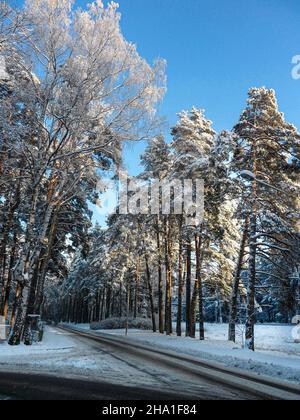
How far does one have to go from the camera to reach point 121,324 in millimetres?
40844

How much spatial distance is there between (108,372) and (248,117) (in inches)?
639

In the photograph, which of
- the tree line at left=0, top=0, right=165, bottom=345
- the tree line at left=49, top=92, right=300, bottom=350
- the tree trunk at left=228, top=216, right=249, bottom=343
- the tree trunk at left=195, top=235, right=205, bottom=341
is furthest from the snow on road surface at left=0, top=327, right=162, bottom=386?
the tree trunk at left=195, top=235, right=205, bottom=341

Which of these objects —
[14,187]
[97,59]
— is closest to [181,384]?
[97,59]

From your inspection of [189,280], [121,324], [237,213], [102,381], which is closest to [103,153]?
[237,213]

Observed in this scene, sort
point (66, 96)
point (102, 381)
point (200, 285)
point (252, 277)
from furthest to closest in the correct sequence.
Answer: point (200, 285)
point (252, 277)
point (66, 96)
point (102, 381)

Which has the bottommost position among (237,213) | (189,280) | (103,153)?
(189,280)

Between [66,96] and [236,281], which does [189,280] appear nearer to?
[236,281]

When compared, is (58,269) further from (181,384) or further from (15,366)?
(181,384)

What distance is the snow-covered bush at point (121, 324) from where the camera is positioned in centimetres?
3941

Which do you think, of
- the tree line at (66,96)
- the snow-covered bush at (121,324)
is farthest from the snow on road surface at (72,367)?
the snow-covered bush at (121,324)

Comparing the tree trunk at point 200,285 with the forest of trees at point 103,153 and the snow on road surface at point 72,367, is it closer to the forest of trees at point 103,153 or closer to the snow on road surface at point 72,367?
the forest of trees at point 103,153
